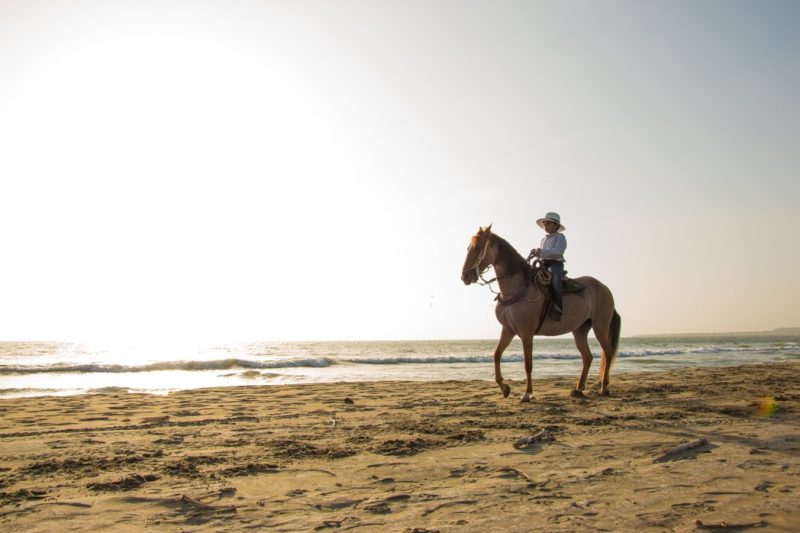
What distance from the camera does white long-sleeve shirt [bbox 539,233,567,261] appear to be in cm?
872

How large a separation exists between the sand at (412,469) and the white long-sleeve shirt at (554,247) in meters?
2.55

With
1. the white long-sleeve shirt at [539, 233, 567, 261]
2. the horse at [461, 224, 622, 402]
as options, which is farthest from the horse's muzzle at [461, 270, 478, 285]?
the white long-sleeve shirt at [539, 233, 567, 261]

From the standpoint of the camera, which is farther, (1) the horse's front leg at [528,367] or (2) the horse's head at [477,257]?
(2) the horse's head at [477,257]

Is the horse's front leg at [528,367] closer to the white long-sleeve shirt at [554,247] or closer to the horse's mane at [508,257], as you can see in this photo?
the horse's mane at [508,257]

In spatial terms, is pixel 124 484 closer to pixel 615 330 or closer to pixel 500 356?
pixel 500 356

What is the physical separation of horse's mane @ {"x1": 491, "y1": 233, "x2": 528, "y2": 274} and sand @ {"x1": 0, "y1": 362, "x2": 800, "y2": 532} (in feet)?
7.73

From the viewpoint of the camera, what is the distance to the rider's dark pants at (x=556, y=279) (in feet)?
28.0

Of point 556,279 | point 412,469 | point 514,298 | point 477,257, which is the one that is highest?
point 477,257

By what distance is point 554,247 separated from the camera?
8742mm

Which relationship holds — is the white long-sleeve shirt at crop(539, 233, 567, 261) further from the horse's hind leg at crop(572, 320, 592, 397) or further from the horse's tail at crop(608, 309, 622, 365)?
the horse's tail at crop(608, 309, 622, 365)

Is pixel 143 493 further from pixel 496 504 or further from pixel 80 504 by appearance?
pixel 496 504

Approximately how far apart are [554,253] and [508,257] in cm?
84

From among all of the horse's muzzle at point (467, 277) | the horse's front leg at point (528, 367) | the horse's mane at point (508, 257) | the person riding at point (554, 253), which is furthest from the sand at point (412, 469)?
the horse's mane at point (508, 257)

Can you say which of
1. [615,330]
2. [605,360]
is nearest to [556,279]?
[605,360]
